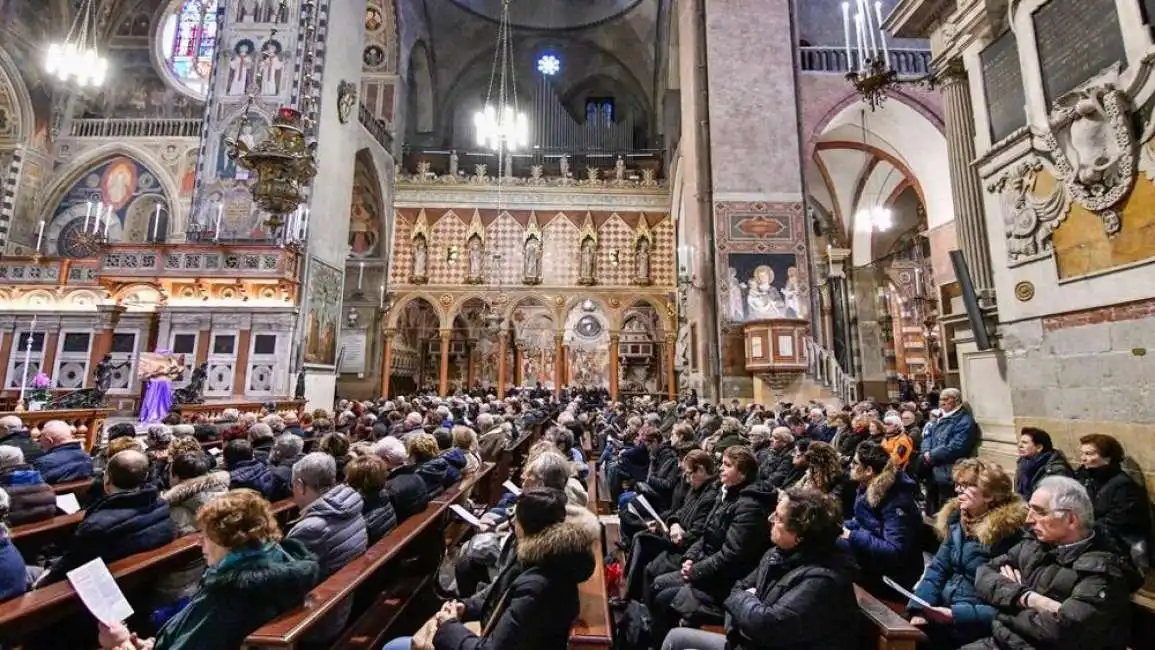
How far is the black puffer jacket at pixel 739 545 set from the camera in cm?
252

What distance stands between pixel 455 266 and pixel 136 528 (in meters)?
16.5

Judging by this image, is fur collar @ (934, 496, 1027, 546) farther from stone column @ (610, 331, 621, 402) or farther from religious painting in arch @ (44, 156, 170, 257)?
religious painting in arch @ (44, 156, 170, 257)

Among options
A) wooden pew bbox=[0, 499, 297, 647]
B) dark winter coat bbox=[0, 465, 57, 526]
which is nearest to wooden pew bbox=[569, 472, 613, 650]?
wooden pew bbox=[0, 499, 297, 647]

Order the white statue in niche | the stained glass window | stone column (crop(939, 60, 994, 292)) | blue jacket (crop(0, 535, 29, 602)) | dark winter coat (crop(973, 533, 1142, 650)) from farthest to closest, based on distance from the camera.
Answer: the stained glass window, the white statue in niche, stone column (crop(939, 60, 994, 292)), blue jacket (crop(0, 535, 29, 602)), dark winter coat (crop(973, 533, 1142, 650))

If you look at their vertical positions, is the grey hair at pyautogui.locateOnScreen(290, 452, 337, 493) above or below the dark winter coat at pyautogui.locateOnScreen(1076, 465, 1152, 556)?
above

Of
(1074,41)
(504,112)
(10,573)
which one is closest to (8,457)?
(10,573)

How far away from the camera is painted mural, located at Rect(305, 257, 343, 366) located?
1269 cm

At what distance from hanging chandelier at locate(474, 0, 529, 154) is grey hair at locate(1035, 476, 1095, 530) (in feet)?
66.7

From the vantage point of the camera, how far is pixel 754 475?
9.18ft

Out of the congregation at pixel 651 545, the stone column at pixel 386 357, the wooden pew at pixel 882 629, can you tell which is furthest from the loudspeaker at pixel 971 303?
the stone column at pixel 386 357

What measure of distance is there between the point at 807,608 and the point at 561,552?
0.85 m

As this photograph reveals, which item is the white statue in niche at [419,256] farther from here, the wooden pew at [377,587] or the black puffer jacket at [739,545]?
the black puffer jacket at [739,545]

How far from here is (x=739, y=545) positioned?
251 centimetres

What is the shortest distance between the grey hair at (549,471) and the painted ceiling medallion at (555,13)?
2344 centimetres
